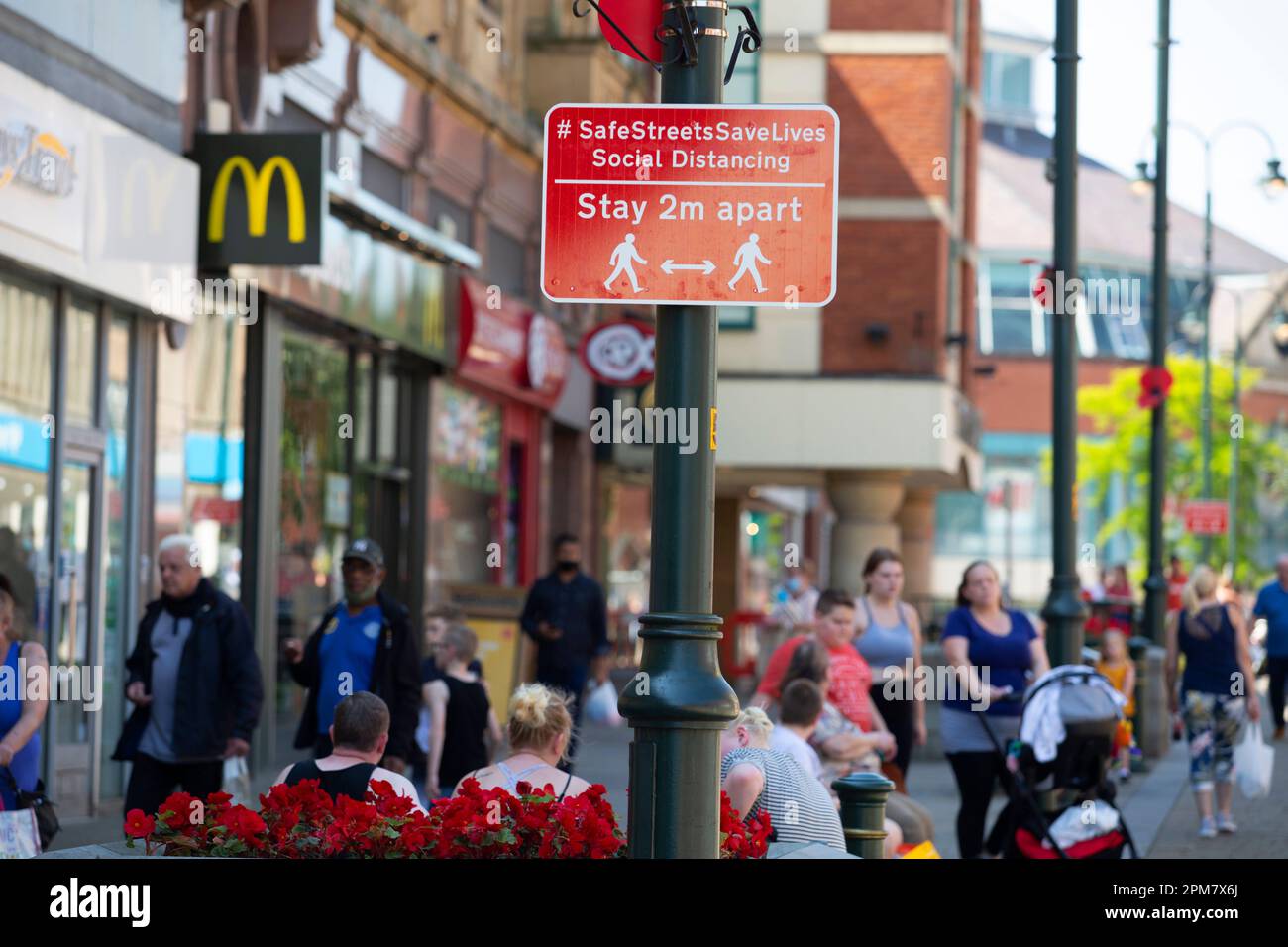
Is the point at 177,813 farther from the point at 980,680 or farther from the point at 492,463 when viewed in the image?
the point at 492,463

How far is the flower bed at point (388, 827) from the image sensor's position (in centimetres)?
619

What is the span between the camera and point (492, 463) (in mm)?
23812

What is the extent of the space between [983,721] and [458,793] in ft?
18.6

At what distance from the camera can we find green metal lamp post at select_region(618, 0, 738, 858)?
569 centimetres

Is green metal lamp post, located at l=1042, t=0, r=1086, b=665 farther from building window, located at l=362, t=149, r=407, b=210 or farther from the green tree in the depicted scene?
the green tree

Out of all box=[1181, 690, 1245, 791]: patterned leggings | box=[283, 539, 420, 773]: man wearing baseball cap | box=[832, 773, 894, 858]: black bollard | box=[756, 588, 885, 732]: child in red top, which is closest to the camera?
box=[832, 773, 894, 858]: black bollard

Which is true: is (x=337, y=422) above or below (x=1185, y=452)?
below

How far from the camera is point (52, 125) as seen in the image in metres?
12.7

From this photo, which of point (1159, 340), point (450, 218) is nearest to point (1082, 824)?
point (450, 218)

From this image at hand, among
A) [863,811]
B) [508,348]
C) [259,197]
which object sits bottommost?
[863,811]

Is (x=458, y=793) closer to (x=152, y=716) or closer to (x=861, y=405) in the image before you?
(x=152, y=716)

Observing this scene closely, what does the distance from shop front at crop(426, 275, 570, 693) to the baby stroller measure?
8150mm

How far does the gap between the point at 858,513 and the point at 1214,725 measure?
15702 mm

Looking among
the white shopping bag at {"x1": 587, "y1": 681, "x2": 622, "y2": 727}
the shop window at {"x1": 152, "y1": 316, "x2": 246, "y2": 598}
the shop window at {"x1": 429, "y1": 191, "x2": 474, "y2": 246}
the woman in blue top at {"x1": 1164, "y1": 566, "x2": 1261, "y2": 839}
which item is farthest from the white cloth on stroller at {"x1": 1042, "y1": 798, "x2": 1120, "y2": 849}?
the shop window at {"x1": 429, "y1": 191, "x2": 474, "y2": 246}
